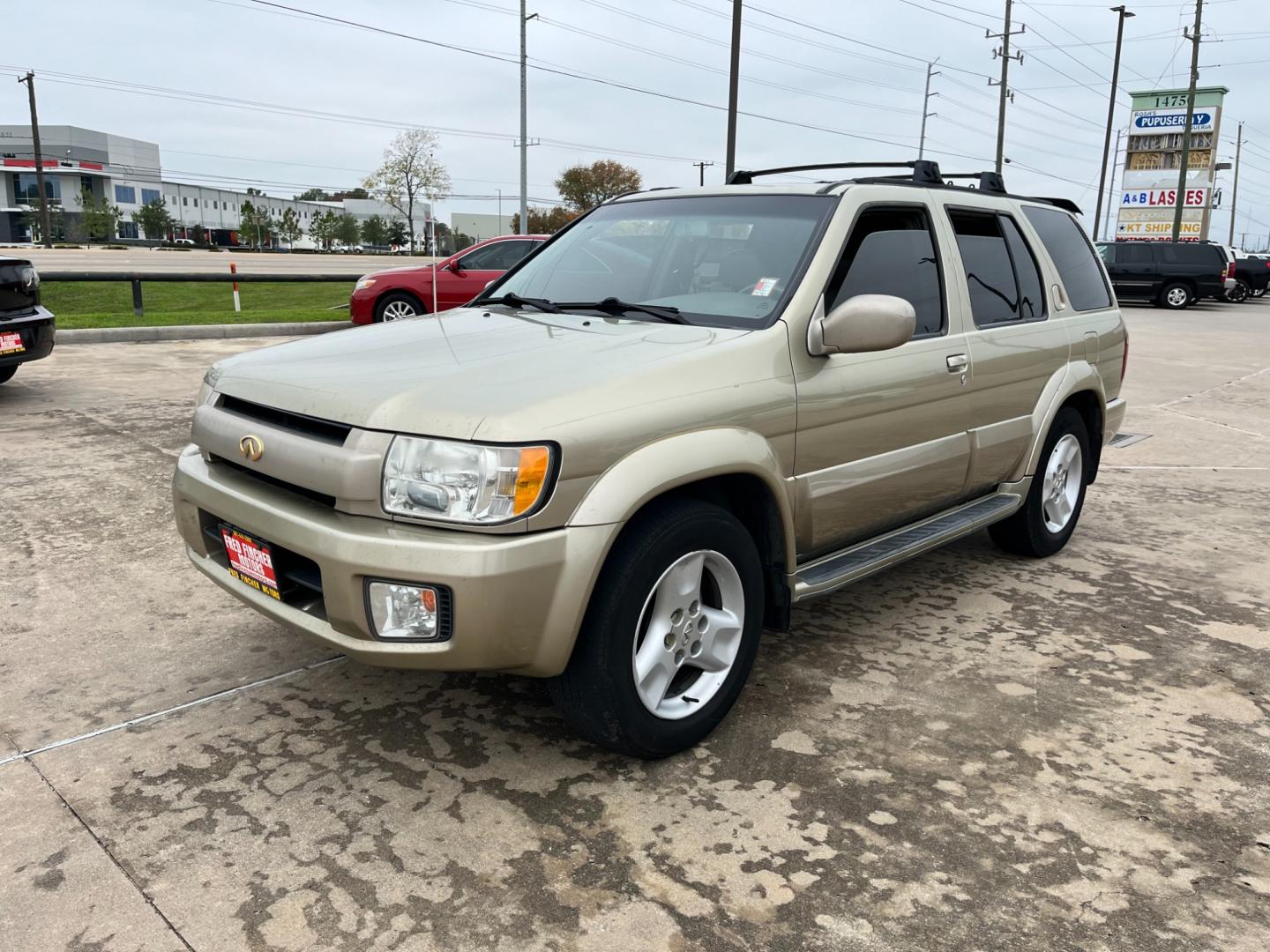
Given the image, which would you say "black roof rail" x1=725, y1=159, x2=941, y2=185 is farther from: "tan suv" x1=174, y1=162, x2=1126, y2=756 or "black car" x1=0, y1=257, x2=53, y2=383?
"black car" x1=0, y1=257, x2=53, y2=383

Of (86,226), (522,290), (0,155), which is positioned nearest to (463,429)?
(522,290)

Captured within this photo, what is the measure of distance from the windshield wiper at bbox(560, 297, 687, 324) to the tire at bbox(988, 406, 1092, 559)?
7.22ft

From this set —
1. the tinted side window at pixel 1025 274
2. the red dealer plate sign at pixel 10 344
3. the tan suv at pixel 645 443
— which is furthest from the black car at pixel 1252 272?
the red dealer plate sign at pixel 10 344

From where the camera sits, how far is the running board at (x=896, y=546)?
3.32 meters

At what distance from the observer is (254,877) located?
7.81ft

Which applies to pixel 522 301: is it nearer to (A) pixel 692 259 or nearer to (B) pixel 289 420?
(A) pixel 692 259

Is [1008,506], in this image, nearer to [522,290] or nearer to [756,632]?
[756,632]

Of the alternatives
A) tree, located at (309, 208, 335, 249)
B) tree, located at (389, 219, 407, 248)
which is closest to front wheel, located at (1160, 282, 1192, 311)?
tree, located at (309, 208, 335, 249)

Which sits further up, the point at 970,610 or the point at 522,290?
the point at 522,290

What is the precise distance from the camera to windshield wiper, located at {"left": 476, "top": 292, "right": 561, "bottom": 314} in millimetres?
3721

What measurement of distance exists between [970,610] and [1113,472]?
11.4ft

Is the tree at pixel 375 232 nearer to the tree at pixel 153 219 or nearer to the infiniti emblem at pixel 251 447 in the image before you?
the tree at pixel 153 219

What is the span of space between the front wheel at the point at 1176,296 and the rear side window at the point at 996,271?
26.2 meters

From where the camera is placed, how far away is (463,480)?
97.1 inches
